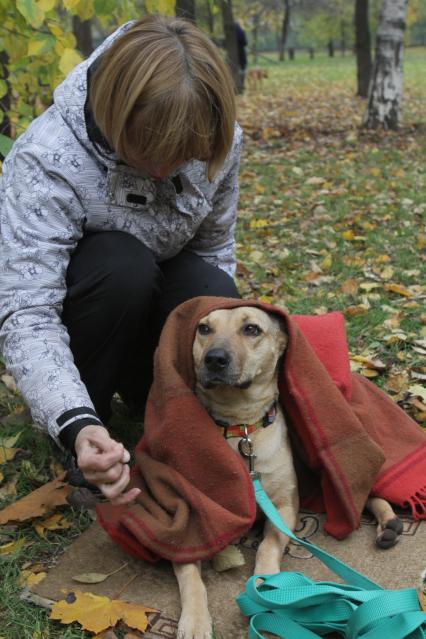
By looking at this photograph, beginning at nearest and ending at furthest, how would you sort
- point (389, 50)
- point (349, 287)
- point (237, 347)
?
point (237, 347) < point (349, 287) < point (389, 50)

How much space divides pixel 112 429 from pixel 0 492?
647 mm

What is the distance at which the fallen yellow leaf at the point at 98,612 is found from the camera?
205 cm

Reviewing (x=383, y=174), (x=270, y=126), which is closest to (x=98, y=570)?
(x=383, y=174)

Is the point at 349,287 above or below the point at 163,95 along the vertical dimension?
below

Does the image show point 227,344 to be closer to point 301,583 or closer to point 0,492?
point 301,583

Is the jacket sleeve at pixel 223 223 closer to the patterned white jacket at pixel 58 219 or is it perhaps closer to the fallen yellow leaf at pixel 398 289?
the patterned white jacket at pixel 58 219

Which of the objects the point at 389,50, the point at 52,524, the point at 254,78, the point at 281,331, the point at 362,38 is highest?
the point at 281,331

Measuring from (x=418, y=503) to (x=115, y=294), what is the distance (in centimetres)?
135

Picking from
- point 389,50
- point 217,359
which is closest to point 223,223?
point 217,359

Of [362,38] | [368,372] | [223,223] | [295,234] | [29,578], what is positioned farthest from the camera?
[362,38]

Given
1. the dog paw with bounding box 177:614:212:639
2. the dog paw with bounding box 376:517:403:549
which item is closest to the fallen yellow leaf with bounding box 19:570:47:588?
the dog paw with bounding box 177:614:212:639

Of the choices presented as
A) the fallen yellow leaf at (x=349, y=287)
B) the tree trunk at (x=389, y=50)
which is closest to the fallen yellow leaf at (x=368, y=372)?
the fallen yellow leaf at (x=349, y=287)

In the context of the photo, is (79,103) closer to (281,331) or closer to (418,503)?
(281,331)

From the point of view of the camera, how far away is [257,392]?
2.57 metres
